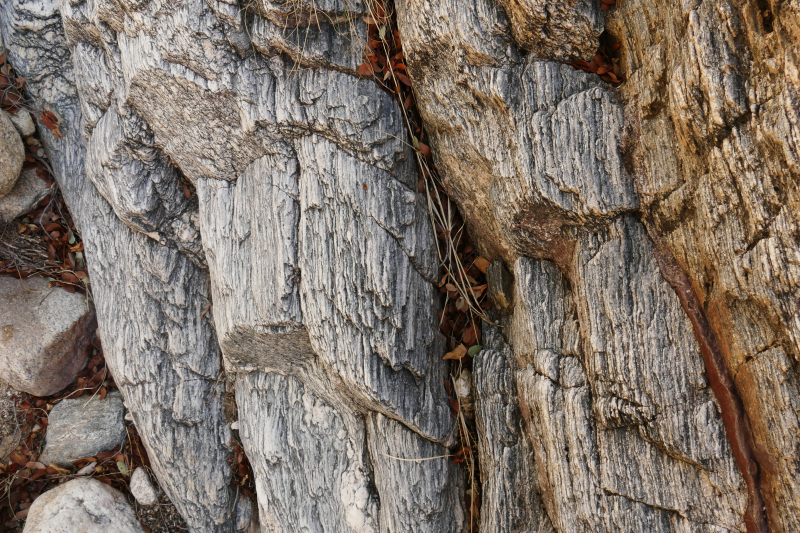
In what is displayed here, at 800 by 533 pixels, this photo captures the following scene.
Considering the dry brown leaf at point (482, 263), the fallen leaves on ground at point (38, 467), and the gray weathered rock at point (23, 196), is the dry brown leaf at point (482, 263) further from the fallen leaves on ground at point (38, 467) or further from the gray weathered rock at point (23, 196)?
the gray weathered rock at point (23, 196)

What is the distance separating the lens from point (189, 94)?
3.82 m

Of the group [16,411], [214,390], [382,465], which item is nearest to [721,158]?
[382,465]

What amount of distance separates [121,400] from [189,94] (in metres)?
3.19

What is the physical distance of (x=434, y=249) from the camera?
3.93 metres

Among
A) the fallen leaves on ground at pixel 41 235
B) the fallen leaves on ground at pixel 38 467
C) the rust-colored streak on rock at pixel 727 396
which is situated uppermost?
the fallen leaves on ground at pixel 41 235

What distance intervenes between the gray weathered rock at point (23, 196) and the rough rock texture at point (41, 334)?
0.67m

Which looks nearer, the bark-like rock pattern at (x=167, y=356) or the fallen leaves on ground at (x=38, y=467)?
the bark-like rock pattern at (x=167, y=356)

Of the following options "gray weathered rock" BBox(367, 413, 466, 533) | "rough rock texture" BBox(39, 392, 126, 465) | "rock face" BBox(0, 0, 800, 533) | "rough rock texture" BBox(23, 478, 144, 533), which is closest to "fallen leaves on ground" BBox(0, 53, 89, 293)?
"rock face" BBox(0, 0, 800, 533)

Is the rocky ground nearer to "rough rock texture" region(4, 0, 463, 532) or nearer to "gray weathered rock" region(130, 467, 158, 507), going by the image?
"gray weathered rock" region(130, 467, 158, 507)

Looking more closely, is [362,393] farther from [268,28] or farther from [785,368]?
[268,28]

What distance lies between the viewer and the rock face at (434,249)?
2.41 m

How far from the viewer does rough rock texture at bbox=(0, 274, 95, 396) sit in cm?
487

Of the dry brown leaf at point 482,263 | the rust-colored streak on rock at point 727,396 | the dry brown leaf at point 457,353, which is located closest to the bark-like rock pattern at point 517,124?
the dry brown leaf at point 482,263

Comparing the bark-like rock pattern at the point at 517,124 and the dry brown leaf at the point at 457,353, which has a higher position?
the bark-like rock pattern at the point at 517,124
